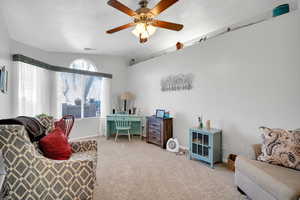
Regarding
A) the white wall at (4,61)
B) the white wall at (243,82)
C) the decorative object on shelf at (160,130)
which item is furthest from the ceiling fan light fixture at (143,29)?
the white wall at (4,61)

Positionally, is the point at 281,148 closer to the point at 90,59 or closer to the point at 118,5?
the point at 118,5

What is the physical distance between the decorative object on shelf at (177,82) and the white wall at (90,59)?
1.89 m

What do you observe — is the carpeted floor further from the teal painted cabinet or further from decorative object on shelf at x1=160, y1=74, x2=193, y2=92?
decorative object on shelf at x1=160, y1=74, x2=193, y2=92

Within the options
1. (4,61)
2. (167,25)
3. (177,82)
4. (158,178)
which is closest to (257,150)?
(158,178)

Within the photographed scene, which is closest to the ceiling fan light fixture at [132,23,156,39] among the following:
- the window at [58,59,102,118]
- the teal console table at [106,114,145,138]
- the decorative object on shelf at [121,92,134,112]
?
the teal console table at [106,114,145,138]

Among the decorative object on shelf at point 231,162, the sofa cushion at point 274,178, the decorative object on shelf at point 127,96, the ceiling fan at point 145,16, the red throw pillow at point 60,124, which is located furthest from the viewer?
the decorative object on shelf at point 127,96

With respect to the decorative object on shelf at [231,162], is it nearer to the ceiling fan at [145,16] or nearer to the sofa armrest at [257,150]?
the sofa armrest at [257,150]

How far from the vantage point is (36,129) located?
6.32 ft

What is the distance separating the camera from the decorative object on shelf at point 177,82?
3.70 metres

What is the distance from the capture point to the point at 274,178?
4.98 feet

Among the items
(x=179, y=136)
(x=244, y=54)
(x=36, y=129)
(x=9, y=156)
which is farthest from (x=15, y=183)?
(x=244, y=54)

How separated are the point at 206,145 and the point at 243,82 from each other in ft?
4.18

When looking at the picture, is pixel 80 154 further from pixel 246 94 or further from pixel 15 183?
pixel 246 94

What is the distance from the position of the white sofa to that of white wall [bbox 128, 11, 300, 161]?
2.30 feet
